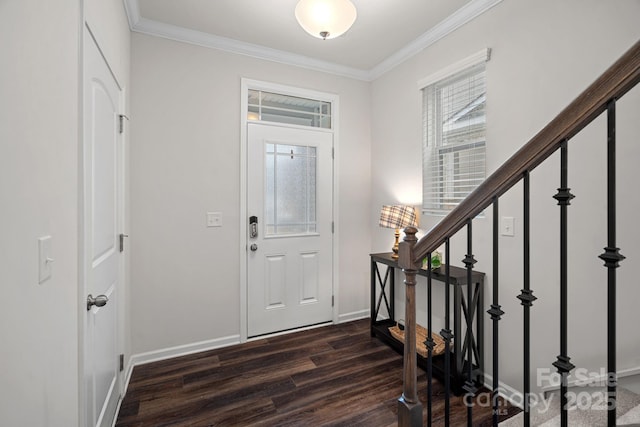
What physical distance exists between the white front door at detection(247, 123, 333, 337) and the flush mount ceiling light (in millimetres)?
1172

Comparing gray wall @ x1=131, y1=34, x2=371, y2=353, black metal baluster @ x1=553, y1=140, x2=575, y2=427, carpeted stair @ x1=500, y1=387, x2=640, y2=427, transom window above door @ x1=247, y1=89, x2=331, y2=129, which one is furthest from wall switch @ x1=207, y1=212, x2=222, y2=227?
black metal baluster @ x1=553, y1=140, x2=575, y2=427

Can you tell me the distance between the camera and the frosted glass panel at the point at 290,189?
3.03 metres

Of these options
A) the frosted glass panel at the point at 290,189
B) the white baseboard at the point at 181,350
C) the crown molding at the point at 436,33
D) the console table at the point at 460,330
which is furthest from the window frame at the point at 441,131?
the white baseboard at the point at 181,350

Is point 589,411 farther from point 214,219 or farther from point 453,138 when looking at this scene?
point 214,219

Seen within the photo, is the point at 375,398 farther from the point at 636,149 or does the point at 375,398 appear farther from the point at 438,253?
the point at 636,149

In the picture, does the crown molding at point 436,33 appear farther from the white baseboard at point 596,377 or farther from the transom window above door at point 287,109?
the white baseboard at point 596,377

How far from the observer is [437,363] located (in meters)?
2.32

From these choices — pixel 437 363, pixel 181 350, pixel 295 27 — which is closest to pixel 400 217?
pixel 437 363

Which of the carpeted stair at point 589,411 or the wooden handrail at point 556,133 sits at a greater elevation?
the wooden handrail at point 556,133

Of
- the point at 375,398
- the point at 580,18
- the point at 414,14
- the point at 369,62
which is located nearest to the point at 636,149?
the point at 580,18

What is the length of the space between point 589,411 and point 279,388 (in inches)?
67.9

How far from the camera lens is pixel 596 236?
1670 millimetres

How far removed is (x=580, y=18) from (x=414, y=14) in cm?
109

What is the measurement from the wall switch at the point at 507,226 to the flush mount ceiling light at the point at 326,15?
1622 mm
